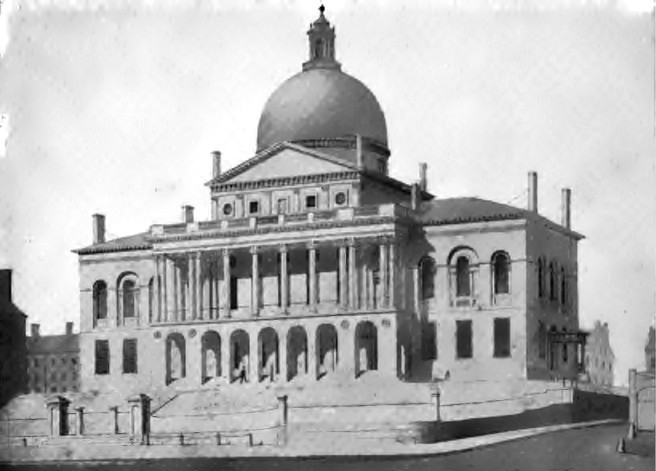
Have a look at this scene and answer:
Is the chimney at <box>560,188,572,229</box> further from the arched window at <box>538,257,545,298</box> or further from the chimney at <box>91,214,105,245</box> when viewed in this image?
the chimney at <box>91,214,105,245</box>

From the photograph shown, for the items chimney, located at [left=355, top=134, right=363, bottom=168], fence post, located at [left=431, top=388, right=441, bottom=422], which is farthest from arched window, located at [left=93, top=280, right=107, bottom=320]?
fence post, located at [left=431, top=388, right=441, bottom=422]

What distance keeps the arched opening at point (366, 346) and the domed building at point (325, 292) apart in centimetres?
4

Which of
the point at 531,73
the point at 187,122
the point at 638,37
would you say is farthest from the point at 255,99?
the point at 638,37

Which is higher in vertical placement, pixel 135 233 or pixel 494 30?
pixel 494 30

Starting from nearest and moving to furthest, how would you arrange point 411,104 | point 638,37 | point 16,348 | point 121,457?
point 638,37
point 411,104
point 121,457
point 16,348

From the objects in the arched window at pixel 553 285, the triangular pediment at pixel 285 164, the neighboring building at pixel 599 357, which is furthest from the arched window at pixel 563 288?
the triangular pediment at pixel 285 164

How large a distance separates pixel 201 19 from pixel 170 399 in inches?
467

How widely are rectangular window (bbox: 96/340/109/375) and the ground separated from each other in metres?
8.11

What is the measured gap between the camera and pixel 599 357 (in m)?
45.8

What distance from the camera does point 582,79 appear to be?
4066 centimetres

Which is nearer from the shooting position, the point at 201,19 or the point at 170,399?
the point at 201,19

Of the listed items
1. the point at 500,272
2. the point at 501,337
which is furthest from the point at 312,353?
the point at 500,272

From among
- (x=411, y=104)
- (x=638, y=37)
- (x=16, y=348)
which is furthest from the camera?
(x=16, y=348)

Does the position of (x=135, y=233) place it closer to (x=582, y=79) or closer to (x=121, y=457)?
(x=121, y=457)
